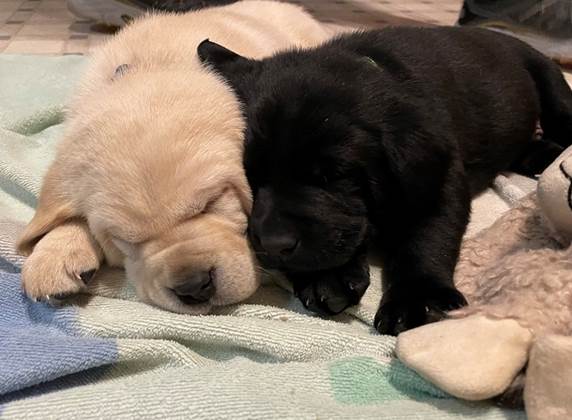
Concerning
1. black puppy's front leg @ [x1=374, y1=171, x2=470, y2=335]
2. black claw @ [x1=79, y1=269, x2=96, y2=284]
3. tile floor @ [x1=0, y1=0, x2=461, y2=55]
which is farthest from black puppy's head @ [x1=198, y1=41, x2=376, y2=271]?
tile floor @ [x1=0, y1=0, x2=461, y2=55]

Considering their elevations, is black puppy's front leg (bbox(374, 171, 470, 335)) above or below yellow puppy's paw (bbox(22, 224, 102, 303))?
above

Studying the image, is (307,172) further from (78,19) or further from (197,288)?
(78,19)

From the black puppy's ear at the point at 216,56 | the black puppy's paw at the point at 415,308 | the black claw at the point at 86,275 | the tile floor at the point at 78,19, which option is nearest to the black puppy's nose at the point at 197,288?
the black claw at the point at 86,275

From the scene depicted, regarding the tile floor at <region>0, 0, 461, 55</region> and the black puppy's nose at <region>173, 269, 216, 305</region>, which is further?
the tile floor at <region>0, 0, 461, 55</region>

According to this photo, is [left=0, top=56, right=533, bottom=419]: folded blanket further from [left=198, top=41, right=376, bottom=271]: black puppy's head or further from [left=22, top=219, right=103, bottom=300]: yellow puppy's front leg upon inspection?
[left=198, top=41, right=376, bottom=271]: black puppy's head

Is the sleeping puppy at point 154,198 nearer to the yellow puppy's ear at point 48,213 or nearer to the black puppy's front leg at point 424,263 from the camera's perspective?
the yellow puppy's ear at point 48,213

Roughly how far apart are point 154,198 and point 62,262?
0.27 meters

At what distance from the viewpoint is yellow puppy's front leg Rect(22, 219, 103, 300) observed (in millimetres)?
1396

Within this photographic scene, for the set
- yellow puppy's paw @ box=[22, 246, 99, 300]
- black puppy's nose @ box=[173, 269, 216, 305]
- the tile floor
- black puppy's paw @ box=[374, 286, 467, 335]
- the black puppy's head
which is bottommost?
the tile floor

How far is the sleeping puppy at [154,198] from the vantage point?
1.35 meters

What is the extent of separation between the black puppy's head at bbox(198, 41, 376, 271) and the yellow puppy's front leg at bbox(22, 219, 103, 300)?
373 millimetres

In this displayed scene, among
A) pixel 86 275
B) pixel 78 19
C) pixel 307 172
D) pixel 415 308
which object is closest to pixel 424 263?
pixel 415 308

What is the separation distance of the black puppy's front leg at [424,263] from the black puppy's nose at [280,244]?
0.70 ft

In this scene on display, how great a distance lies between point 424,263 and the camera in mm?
1397
